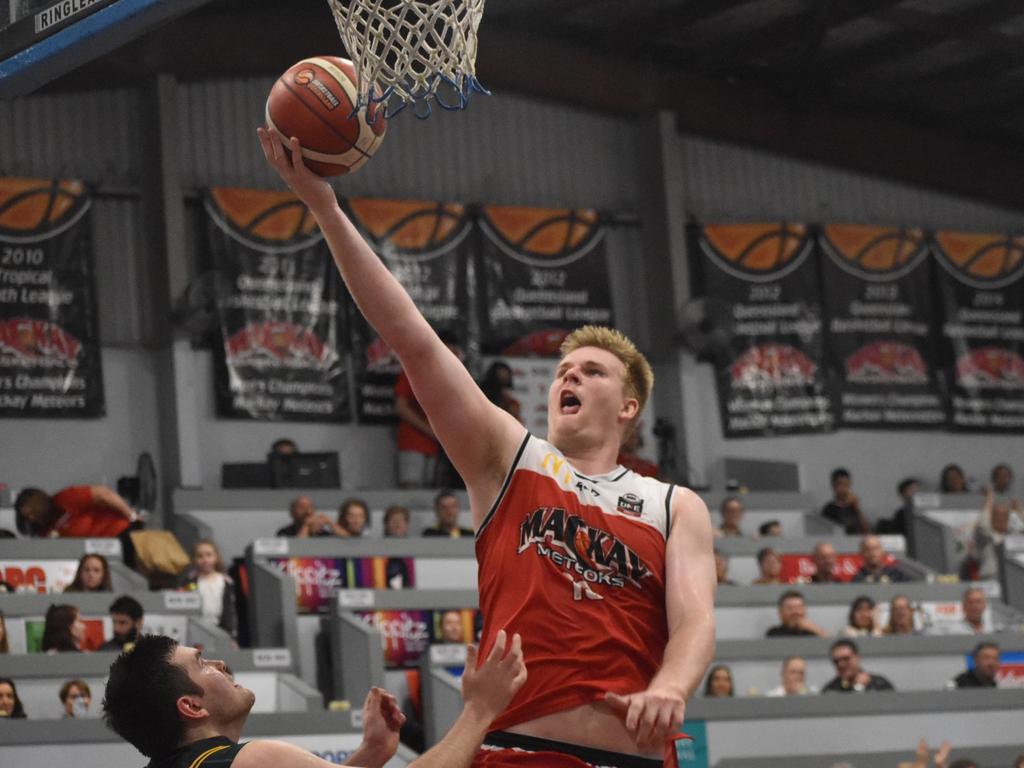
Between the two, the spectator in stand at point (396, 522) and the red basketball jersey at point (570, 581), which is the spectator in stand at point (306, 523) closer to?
the spectator in stand at point (396, 522)

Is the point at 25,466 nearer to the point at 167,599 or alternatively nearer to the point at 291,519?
the point at 291,519

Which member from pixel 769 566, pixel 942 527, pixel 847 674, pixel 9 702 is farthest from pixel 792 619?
pixel 9 702

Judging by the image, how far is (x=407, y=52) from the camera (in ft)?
13.8

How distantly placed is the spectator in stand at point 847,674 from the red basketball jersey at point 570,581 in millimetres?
7905

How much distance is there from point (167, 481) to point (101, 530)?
9.61 ft

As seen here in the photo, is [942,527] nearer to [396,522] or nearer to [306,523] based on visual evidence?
[396,522]

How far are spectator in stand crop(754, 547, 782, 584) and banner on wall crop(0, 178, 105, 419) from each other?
6093 mm

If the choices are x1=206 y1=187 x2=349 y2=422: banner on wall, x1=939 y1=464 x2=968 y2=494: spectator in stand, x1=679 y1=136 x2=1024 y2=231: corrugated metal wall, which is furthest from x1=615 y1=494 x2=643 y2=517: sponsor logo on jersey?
x1=679 y1=136 x2=1024 y2=231: corrugated metal wall

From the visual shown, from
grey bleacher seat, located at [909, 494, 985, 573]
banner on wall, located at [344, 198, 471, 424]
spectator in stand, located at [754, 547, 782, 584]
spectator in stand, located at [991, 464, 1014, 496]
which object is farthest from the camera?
spectator in stand, located at [991, 464, 1014, 496]

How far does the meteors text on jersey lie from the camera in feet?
12.3

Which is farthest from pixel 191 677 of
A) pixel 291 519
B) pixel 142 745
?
pixel 291 519

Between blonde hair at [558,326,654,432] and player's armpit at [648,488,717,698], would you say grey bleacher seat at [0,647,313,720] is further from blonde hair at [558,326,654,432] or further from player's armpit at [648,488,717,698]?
player's armpit at [648,488,717,698]

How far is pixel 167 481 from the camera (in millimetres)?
15336

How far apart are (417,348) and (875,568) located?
11.1m
